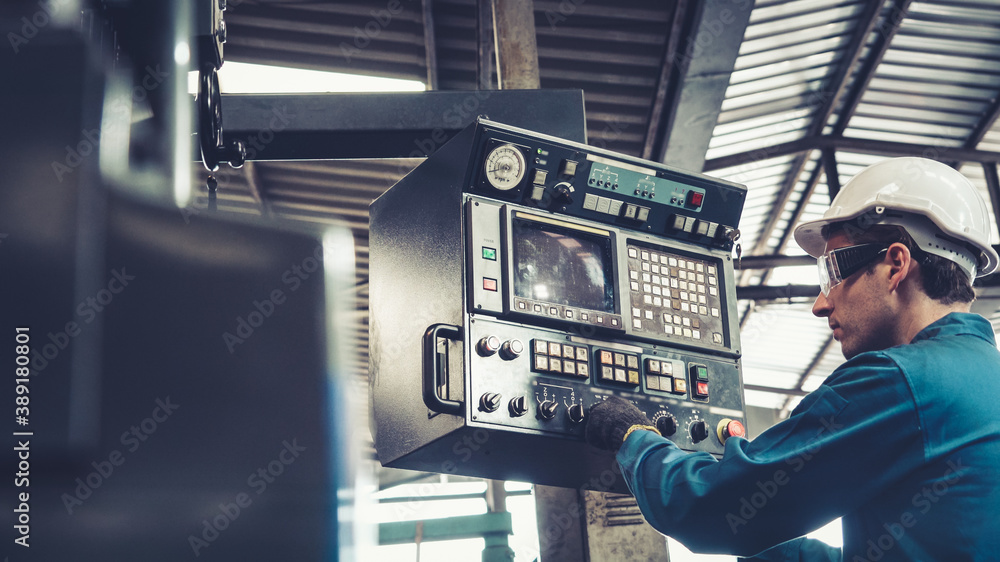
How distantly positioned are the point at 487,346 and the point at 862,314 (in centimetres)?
71

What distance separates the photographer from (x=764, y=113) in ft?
20.6

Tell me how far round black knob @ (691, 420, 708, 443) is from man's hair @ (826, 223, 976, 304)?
438 millimetres

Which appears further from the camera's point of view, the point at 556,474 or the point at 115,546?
the point at 556,474

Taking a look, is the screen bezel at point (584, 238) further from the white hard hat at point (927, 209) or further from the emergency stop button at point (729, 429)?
the white hard hat at point (927, 209)

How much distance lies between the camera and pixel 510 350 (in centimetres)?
164

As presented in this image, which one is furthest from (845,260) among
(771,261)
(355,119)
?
(771,261)

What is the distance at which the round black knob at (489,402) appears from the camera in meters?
1.59

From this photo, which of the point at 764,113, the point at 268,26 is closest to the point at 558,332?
the point at 268,26

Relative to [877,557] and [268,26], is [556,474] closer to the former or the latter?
[877,557]

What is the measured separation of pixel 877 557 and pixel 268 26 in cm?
452

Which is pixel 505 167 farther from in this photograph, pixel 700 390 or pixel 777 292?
pixel 777 292

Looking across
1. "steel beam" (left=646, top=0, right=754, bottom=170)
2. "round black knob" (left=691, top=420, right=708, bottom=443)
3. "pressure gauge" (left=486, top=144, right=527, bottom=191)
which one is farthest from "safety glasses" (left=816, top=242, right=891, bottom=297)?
"steel beam" (left=646, top=0, right=754, bottom=170)

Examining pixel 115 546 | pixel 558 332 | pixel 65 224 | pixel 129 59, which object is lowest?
pixel 115 546

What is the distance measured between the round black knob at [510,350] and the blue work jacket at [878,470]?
0.33 m
